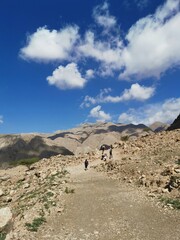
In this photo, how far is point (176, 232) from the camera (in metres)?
20.5

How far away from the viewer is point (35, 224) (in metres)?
22.4

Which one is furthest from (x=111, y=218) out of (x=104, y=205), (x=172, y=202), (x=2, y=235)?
(x=2, y=235)

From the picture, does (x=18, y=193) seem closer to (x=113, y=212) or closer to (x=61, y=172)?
(x=61, y=172)

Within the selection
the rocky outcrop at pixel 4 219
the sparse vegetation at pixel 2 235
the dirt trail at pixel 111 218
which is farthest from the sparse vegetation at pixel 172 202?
the sparse vegetation at pixel 2 235

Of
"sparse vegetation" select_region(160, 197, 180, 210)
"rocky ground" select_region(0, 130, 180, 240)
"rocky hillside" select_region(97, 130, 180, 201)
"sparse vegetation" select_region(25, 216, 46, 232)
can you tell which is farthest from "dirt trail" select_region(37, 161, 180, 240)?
"rocky hillside" select_region(97, 130, 180, 201)

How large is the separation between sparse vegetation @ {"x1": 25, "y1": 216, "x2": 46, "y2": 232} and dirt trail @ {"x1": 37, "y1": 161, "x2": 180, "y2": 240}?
0.44 metres

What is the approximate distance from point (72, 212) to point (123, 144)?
3546 centimetres

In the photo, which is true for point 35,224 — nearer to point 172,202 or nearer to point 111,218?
point 111,218

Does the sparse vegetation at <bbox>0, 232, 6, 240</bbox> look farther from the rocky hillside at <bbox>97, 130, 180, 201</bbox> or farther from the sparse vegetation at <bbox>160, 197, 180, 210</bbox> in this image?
the rocky hillside at <bbox>97, 130, 180, 201</bbox>

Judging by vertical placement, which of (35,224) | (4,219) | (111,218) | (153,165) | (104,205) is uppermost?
(153,165)

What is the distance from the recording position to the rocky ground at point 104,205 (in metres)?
21.2

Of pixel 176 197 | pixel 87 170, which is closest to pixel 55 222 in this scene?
pixel 176 197

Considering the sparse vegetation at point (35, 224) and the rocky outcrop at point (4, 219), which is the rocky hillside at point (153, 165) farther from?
the rocky outcrop at point (4, 219)

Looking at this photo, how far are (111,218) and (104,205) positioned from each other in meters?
3.26
